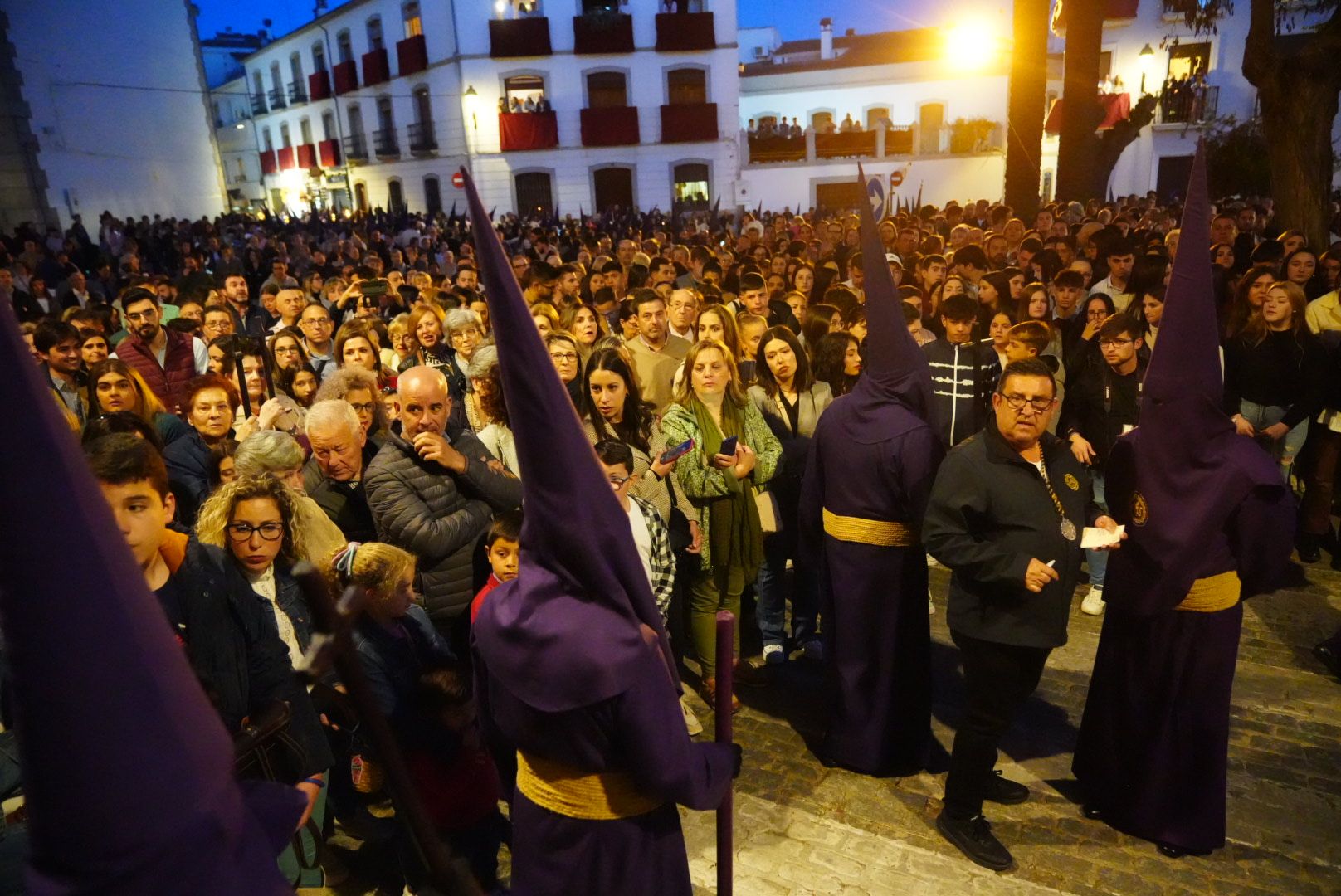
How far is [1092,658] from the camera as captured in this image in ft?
15.8

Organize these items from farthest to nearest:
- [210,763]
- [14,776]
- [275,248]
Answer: [275,248] < [14,776] < [210,763]

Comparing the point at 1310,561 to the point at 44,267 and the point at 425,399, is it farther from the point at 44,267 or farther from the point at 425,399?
the point at 44,267

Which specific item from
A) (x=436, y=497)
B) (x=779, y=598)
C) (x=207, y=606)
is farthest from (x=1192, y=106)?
(x=207, y=606)

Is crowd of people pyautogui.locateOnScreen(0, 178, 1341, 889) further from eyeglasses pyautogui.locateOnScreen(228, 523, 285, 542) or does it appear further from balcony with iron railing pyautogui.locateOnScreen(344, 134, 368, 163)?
balcony with iron railing pyautogui.locateOnScreen(344, 134, 368, 163)

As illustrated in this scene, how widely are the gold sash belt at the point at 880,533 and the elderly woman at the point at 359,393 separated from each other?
2372 millimetres

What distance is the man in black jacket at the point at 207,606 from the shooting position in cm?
245

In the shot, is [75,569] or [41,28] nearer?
[75,569]

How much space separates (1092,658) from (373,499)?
3998 millimetres

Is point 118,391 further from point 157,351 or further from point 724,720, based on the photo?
point 724,720

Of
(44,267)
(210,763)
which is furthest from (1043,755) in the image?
(44,267)

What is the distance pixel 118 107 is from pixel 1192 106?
34.1 m

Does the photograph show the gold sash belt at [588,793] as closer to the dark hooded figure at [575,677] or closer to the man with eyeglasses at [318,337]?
the dark hooded figure at [575,677]

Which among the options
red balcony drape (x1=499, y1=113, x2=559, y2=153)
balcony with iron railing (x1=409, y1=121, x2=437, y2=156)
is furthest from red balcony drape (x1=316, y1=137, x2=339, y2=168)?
red balcony drape (x1=499, y1=113, x2=559, y2=153)

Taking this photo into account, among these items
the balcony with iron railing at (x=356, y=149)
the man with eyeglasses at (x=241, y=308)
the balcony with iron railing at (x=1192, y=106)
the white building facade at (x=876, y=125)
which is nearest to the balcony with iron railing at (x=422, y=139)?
the balcony with iron railing at (x=356, y=149)
